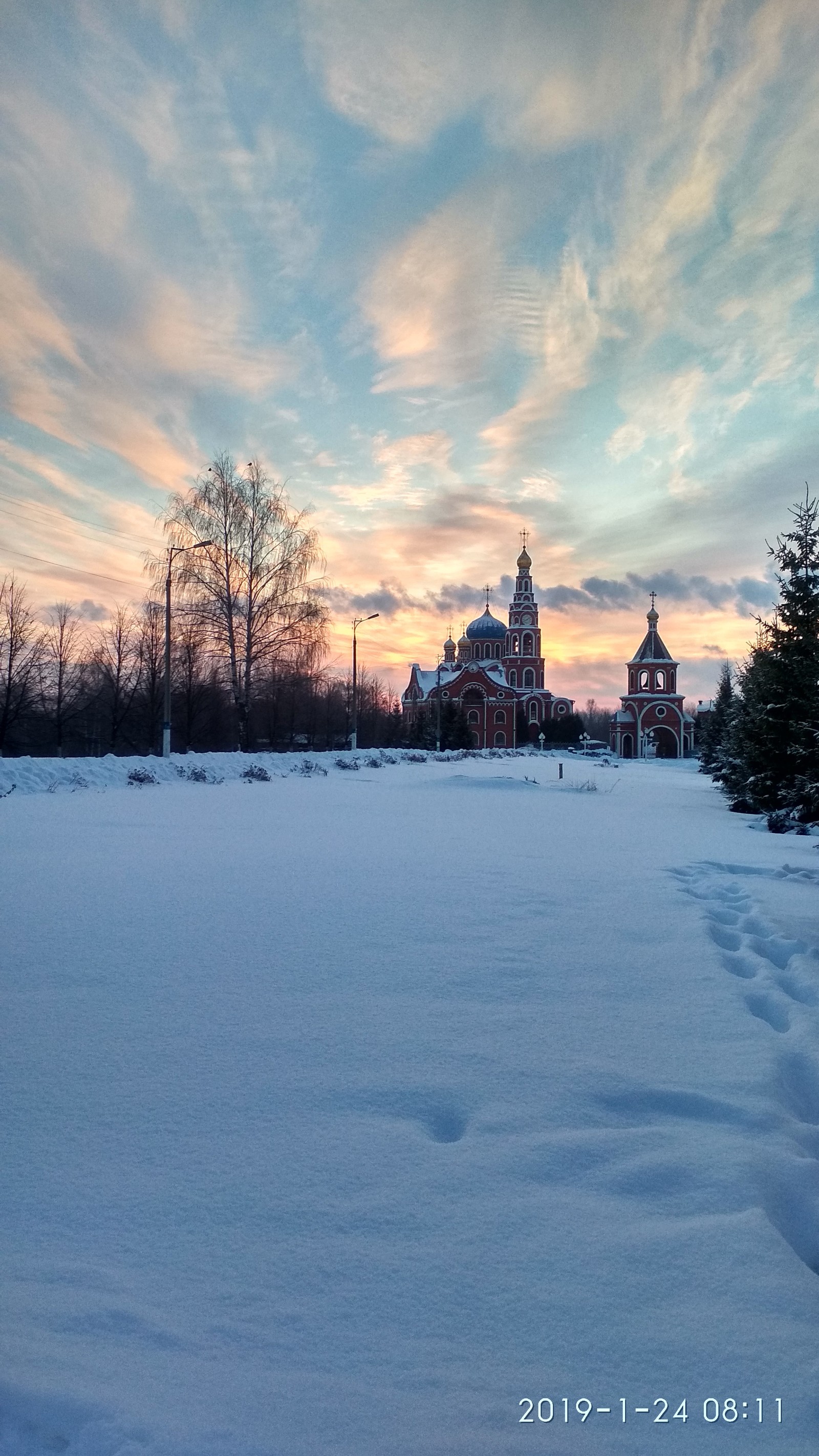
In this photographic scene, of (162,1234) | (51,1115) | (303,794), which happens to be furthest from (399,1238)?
(303,794)

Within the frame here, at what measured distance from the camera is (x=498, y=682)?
230 ft

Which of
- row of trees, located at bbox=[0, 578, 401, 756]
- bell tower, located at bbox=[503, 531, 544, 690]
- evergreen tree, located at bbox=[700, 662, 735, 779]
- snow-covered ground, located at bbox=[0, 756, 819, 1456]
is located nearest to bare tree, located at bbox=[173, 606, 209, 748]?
row of trees, located at bbox=[0, 578, 401, 756]

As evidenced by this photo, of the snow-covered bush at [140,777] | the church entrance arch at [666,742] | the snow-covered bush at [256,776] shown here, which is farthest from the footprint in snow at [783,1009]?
the church entrance arch at [666,742]

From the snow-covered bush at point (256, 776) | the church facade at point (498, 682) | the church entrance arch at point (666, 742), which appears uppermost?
the church facade at point (498, 682)

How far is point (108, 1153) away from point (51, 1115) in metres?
0.36

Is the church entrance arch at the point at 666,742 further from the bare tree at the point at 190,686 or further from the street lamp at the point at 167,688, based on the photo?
the street lamp at the point at 167,688

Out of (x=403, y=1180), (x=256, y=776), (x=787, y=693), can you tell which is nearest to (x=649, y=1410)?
(x=403, y=1180)

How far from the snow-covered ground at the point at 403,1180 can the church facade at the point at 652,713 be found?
63.7 meters

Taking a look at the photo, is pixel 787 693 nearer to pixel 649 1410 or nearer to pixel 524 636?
pixel 649 1410

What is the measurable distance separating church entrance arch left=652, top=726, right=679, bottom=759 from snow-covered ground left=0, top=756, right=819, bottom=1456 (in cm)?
6492

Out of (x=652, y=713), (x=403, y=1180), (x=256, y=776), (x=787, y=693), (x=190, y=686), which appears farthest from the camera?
(x=652, y=713)

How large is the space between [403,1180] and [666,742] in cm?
6968

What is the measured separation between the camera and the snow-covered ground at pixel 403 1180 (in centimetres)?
165

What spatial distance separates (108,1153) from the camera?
98.3 inches
